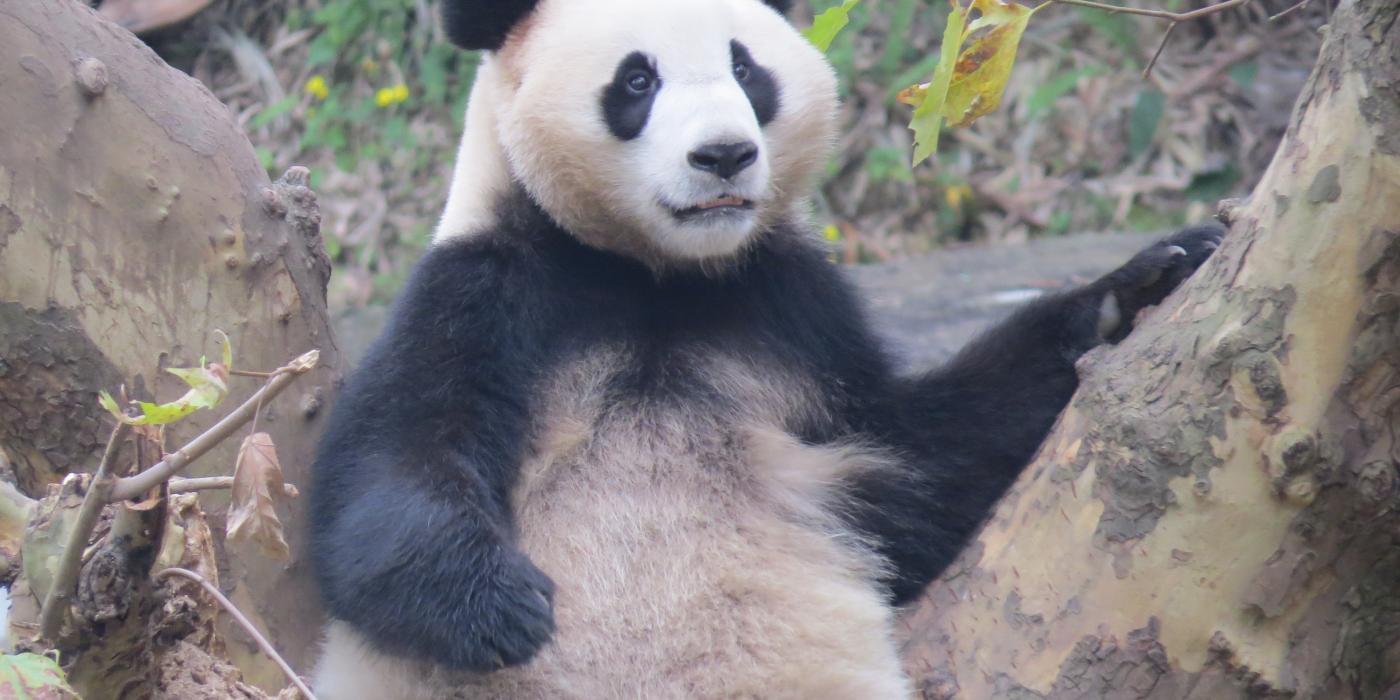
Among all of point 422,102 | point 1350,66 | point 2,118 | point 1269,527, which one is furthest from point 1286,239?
point 422,102

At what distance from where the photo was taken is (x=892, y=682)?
99.3 inches

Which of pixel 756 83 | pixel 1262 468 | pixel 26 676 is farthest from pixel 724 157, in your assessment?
pixel 26 676

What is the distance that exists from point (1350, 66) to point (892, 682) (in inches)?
47.7

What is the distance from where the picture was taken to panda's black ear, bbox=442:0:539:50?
3037mm

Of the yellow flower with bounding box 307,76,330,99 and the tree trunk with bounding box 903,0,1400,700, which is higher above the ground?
the tree trunk with bounding box 903,0,1400,700

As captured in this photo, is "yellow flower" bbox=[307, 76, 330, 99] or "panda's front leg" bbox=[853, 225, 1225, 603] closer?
"panda's front leg" bbox=[853, 225, 1225, 603]

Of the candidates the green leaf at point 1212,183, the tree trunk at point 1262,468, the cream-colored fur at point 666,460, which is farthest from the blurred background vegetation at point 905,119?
the tree trunk at point 1262,468

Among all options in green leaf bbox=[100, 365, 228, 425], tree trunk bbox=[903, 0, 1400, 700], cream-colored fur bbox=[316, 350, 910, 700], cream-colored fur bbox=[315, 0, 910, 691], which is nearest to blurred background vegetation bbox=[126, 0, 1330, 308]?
cream-colored fur bbox=[315, 0, 910, 691]

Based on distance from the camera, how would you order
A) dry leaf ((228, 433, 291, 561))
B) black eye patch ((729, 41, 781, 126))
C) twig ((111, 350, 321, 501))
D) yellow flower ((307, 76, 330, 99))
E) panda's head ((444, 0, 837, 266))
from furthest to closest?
yellow flower ((307, 76, 330, 99))
black eye patch ((729, 41, 781, 126))
panda's head ((444, 0, 837, 266))
dry leaf ((228, 433, 291, 561))
twig ((111, 350, 321, 501))

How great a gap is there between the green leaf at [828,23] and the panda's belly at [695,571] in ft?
2.54

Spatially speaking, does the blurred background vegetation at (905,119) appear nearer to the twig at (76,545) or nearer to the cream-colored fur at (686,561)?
the cream-colored fur at (686,561)

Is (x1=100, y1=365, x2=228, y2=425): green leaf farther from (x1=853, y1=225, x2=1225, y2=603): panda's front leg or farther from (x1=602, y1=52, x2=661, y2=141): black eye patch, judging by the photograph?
(x1=853, y1=225, x2=1225, y2=603): panda's front leg

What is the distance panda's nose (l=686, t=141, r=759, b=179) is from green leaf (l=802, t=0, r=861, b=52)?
26cm

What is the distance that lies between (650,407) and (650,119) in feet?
1.85
